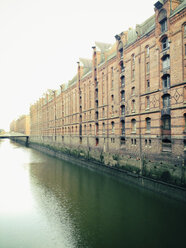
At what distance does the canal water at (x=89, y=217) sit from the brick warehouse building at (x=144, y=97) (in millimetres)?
3357

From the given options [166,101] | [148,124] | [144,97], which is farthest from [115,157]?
[166,101]

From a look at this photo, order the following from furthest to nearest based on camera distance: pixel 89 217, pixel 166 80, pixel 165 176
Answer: pixel 166 80 → pixel 165 176 → pixel 89 217

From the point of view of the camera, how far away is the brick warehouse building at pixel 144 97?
16.2 m

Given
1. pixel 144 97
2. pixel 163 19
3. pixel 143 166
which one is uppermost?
pixel 163 19

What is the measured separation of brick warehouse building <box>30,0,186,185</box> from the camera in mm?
16172

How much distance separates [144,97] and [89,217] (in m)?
13.1

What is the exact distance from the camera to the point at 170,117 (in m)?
17.3

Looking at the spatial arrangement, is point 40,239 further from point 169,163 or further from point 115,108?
point 115,108

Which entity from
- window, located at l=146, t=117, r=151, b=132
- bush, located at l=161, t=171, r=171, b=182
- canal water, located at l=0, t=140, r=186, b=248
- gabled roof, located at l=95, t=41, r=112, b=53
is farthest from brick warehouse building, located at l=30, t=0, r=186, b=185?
canal water, located at l=0, t=140, r=186, b=248

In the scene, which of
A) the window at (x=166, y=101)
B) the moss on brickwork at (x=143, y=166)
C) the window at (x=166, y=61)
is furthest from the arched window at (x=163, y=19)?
the moss on brickwork at (x=143, y=166)

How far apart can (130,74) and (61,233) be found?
59.5 feet

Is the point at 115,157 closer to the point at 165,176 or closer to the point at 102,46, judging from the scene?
the point at 165,176

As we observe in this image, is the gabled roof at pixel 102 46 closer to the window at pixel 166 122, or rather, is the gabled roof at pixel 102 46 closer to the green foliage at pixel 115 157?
the green foliage at pixel 115 157

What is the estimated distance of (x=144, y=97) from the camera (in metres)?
20.4
